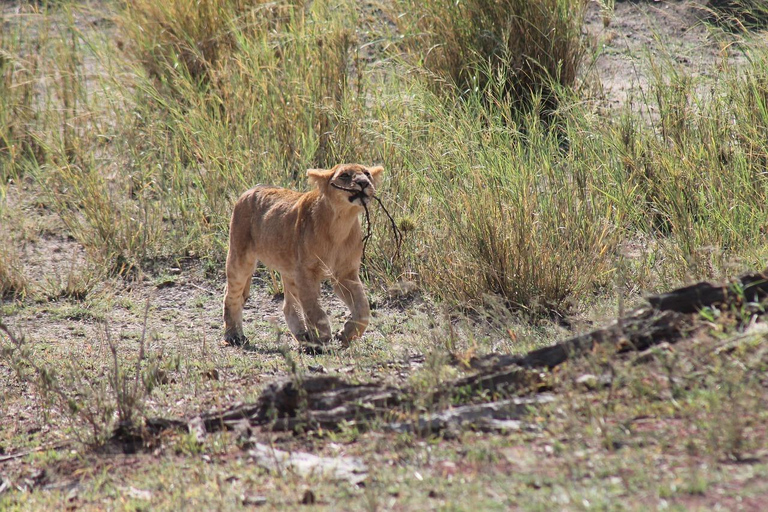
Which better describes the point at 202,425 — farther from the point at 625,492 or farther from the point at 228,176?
the point at 228,176

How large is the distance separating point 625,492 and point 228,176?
237 inches

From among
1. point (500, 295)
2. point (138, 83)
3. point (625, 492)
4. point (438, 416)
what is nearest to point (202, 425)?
point (438, 416)

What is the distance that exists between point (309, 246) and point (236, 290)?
950 mm

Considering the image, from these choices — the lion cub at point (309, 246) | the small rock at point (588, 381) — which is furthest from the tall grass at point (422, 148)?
the small rock at point (588, 381)

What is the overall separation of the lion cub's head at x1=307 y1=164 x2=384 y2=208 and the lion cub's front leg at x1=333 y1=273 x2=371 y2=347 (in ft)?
1.85

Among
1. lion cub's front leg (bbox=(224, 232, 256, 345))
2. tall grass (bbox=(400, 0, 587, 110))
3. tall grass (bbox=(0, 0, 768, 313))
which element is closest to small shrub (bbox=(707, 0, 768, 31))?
tall grass (bbox=(0, 0, 768, 313))

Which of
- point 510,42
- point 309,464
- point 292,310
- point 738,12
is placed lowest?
point 292,310

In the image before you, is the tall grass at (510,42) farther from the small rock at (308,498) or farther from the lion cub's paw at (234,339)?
the small rock at (308,498)

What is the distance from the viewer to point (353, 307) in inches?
248

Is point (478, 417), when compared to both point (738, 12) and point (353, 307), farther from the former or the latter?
point (738, 12)

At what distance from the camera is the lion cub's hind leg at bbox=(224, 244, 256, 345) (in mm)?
6961

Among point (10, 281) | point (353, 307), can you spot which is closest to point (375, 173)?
point (353, 307)

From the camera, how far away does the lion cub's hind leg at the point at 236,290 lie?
6.96 metres

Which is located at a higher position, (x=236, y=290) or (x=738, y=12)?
(x=738, y=12)
